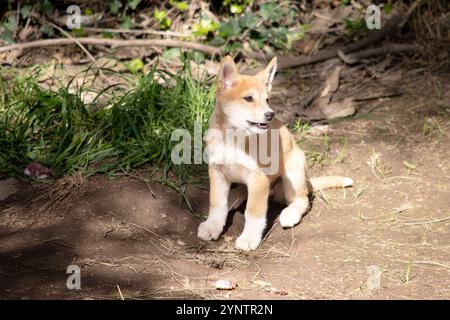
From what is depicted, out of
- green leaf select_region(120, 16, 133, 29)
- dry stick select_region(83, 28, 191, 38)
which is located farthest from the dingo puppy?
green leaf select_region(120, 16, 133, 29)

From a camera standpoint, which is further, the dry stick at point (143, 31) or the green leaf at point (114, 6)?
the green leaf at point (114, 6)

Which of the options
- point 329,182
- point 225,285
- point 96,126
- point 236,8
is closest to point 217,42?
point 236,8

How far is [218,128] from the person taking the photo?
4656 mm

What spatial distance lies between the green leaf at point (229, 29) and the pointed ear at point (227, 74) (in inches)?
125

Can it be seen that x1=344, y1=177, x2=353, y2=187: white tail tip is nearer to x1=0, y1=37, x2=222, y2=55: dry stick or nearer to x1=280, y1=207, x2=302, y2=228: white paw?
x1=280, y1=207, x2=302, y2=228: white paw

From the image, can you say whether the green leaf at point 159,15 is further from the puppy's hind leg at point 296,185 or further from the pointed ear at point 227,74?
the pointed ear at point 227,74

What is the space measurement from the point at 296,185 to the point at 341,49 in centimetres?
312

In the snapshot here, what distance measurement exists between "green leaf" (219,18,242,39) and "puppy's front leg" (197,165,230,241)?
3.23 m

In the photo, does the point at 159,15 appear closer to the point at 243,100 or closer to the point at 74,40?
the point at 74,40

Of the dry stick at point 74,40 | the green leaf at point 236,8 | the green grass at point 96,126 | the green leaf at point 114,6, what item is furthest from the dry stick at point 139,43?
the green grass at point 96,126

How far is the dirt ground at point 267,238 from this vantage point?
3.96 meters

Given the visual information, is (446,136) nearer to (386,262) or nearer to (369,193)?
(369,193)

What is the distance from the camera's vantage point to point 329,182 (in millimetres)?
5508

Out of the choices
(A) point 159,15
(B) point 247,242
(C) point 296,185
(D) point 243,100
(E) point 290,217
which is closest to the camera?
(D) point 243,100
